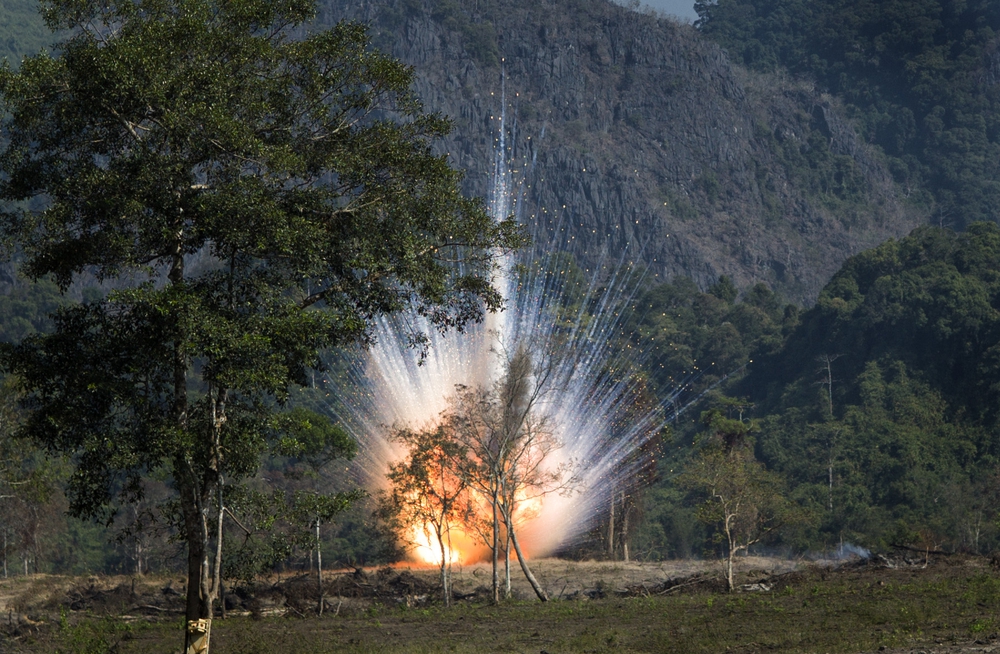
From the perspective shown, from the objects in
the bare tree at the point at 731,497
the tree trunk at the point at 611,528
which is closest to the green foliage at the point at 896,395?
the bare tree at the point at 731,497

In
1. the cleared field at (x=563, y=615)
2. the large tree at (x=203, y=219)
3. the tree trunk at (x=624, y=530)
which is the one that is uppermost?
the large tree at (x=203, y=219)

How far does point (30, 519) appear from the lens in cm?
5822

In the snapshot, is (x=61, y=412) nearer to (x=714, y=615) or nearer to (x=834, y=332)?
(x=714, y=615)

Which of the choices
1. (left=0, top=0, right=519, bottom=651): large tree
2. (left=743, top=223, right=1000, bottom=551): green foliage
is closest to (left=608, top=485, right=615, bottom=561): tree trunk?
(left=743, top=223, right=1000, bottom=551): green foliage

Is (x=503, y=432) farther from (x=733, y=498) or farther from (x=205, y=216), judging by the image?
(x=205, y=216)

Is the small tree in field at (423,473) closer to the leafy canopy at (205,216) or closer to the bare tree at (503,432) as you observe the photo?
the bare tree at (503,432)

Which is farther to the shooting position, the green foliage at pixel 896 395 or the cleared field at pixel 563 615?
the green foliage at pixel 896 395

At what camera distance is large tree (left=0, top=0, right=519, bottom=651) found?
2308cm

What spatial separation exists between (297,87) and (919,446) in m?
75.8

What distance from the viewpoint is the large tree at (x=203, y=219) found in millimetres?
23078

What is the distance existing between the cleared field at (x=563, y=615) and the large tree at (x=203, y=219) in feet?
15.9

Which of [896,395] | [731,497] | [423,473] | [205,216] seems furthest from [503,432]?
Answer: [896,395]

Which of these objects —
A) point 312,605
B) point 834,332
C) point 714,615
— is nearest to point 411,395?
point 312,605

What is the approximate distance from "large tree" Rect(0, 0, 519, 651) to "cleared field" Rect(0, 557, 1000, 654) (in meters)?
4.84
